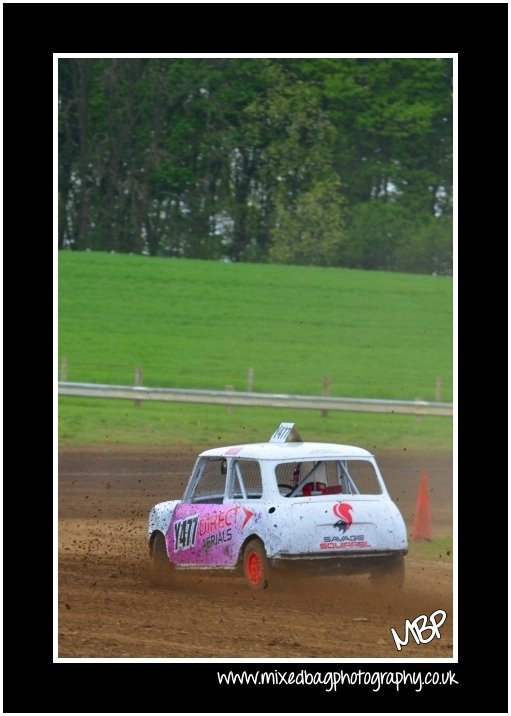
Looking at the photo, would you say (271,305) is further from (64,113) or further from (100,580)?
(100,580)

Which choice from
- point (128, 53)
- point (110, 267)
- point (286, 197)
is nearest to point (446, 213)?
point (286, 197)

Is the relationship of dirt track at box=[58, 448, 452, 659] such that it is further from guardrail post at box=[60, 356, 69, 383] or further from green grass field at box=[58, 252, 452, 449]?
guardrail post at box=[60, 356, 69, 383]

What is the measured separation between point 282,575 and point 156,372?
50.7 feet

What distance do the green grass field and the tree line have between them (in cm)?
120

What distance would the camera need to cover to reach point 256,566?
10.5 meters

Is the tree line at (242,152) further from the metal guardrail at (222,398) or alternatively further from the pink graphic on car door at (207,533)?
the pink graphic on car door at (207,533)

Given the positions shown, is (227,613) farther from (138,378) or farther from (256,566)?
(138,378)

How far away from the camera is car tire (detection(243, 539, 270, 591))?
33.8 ft

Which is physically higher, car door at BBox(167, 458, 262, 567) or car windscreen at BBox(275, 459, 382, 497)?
car windscreen at BBox(275, 459, 382, 497)

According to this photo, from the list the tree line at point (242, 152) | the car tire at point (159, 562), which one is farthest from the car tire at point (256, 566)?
the tree line at point (242, 152)

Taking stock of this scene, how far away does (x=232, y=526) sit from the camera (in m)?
10.8

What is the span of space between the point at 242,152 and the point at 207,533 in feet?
54.0

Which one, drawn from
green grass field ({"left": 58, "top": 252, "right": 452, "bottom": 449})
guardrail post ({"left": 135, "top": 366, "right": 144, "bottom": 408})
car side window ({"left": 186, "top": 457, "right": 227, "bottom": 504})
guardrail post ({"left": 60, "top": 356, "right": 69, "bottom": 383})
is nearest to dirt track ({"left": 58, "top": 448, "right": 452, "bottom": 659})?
car side window ({"left": 186, "top": 457, "right": 227, "bottom": 504})

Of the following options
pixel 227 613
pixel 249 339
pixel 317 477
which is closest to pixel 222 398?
pixel 249 339
